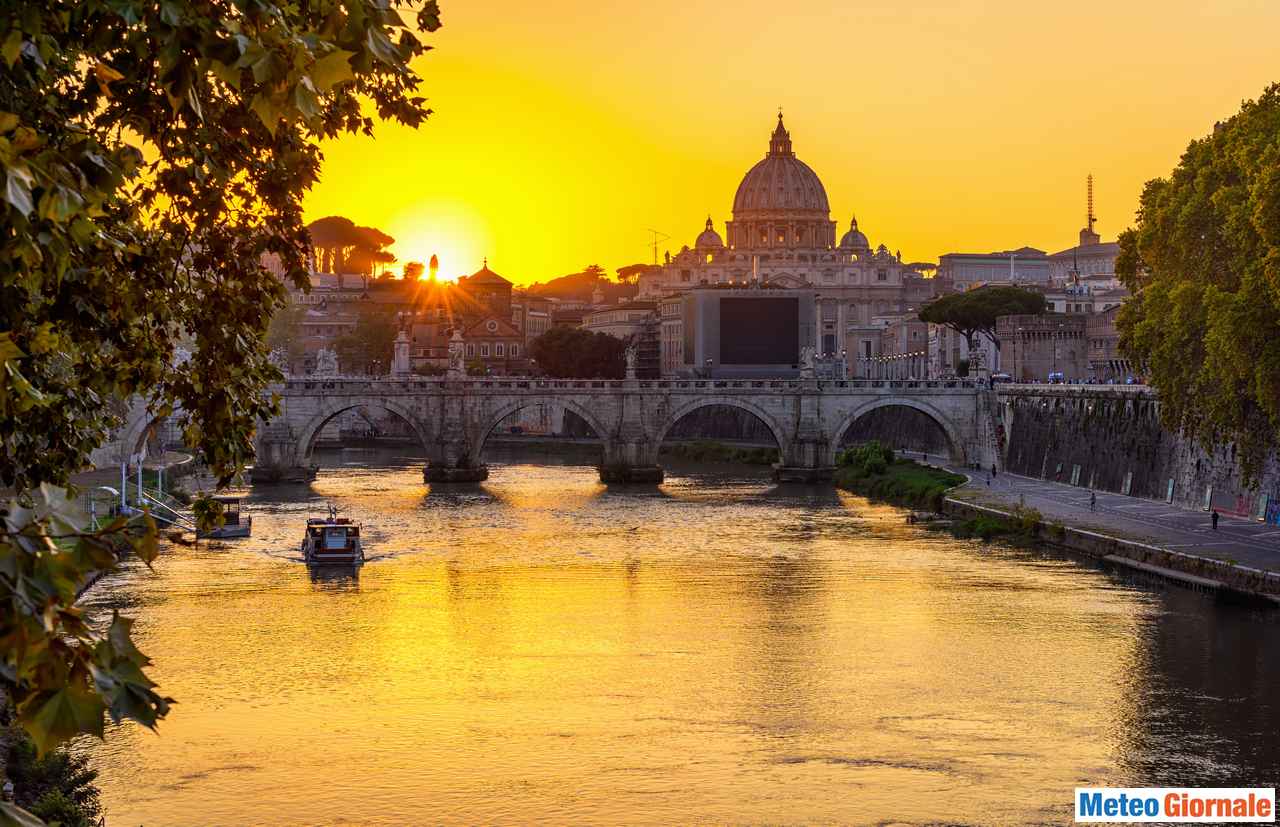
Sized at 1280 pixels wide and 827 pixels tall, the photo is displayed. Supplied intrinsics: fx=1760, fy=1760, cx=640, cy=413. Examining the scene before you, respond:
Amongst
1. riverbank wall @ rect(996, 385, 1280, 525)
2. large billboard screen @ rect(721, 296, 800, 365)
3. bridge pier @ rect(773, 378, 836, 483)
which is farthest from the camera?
large billboard screen @ rect(721, 296, 800, 365)

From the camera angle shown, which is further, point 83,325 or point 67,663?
point 83,325

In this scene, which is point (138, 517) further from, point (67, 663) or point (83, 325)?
point (83, 325)

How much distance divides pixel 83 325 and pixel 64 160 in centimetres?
400

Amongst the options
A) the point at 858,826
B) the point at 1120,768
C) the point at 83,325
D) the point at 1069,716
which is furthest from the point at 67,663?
the point at 1069,716

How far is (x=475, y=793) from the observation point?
79.2 ft

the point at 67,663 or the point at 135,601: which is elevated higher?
the point at 67,663

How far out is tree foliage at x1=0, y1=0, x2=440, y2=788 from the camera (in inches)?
250

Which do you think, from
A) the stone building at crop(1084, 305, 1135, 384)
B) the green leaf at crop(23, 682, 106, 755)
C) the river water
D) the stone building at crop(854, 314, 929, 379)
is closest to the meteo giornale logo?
the river water

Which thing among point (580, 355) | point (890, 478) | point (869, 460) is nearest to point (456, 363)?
point (869, 460)

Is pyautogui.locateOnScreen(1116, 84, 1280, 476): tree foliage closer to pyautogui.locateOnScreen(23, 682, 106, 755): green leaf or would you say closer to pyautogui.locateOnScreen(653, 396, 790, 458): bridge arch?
pyautogui.locateOnScreen(653, 396, 790, 458): bridge arch

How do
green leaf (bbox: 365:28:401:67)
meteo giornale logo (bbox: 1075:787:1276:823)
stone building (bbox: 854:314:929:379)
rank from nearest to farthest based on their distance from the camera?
green leaf (bbox: 365:28:401:67) → meteo giornale logo (bbox: 1075:787:1276:823) → stone building (bbox: 854:314:929:379)

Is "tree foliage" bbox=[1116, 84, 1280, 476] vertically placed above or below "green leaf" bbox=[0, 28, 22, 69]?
above

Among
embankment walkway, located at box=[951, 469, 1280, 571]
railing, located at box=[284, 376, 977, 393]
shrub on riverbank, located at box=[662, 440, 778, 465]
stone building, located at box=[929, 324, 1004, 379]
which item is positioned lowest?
embankment walkway, located at box=[951, 469, 1280, 571]

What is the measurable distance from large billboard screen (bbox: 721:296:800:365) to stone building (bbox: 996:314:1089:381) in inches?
830
